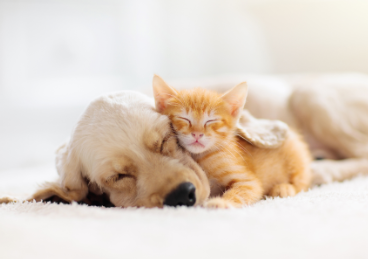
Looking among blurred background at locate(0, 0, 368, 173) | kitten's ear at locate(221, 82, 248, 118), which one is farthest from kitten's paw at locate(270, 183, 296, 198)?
blurred background at locate(0, 0, 368, 173)

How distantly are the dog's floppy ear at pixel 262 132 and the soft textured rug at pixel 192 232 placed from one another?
463 millimetres

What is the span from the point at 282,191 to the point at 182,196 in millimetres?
663

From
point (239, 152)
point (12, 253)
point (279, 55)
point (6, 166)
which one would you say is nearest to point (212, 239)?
point (12, 253)

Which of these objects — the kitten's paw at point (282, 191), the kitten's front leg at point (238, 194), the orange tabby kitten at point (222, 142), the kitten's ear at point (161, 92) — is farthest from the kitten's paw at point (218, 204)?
the kitten's ear at point (161, 92)

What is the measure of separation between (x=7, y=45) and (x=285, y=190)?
3.67 metres

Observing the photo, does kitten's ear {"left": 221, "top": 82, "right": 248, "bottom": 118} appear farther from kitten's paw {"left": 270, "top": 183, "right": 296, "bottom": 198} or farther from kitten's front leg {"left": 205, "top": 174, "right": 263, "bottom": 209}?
kitten's paw {"left": 270, "top": 183, "right": 296, "bottom": 198}

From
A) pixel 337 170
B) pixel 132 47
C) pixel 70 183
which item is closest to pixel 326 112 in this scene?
pixel 337 170

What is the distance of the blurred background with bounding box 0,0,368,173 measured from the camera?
4008 mm

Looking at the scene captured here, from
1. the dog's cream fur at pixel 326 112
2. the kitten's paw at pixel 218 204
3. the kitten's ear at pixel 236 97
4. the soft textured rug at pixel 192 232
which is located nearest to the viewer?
the soft textured rug at pixel 192 232

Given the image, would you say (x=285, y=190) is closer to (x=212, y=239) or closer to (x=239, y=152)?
(x=239, y=152)

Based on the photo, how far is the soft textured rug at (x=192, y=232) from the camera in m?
0.95

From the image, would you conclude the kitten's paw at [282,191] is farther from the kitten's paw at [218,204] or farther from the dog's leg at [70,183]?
the dog's leg at [70,183]

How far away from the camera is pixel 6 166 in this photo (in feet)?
12.5

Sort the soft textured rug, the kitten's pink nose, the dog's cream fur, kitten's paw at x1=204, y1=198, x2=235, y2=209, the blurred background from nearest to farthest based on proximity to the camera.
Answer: the soft textured rug, kitten's paw at x1=204, y1=198, x2=235, y2=209, the kitten's pink nose, the dog's cream fur, the blurred background
